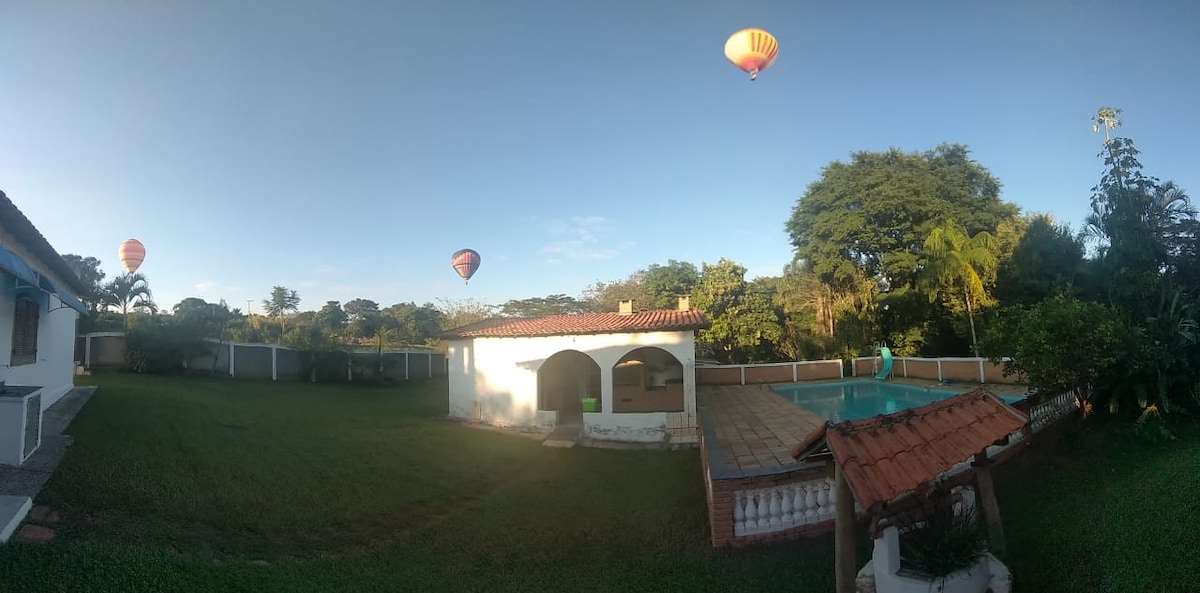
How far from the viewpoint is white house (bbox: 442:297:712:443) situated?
40.4 feet

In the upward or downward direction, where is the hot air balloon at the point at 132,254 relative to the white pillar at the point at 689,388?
upward

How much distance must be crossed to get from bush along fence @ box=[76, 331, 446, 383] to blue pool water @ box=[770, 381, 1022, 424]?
1771 cm

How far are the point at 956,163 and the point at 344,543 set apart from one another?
35.0 m

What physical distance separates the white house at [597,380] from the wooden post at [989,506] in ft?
26.1

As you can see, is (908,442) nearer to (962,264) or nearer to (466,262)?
(466,262)

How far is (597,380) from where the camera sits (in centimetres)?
1733

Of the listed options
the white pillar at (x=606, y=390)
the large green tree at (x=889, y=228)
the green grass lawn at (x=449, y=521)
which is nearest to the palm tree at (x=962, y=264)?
the large green tree at (x=889, y=228)

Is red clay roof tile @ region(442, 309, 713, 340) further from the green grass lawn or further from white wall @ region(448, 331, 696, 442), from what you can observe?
the green grass lawn

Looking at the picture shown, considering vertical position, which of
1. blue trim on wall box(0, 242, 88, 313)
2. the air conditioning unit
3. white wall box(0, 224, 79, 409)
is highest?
blue trim on wall box(0, 242, 88, 313)

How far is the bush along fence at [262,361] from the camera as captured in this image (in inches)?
731

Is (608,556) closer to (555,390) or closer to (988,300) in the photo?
(555,390)

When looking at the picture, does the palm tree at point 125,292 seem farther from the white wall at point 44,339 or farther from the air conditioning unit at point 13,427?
the air conditioning unit at point 13,427

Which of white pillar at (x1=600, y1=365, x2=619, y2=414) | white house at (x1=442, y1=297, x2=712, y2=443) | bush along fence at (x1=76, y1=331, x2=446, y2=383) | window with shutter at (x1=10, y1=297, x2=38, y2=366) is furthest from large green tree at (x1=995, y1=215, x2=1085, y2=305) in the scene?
bush along fence at (x1=76, y1=331, x2=446, y2=383)

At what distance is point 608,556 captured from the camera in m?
5.38
